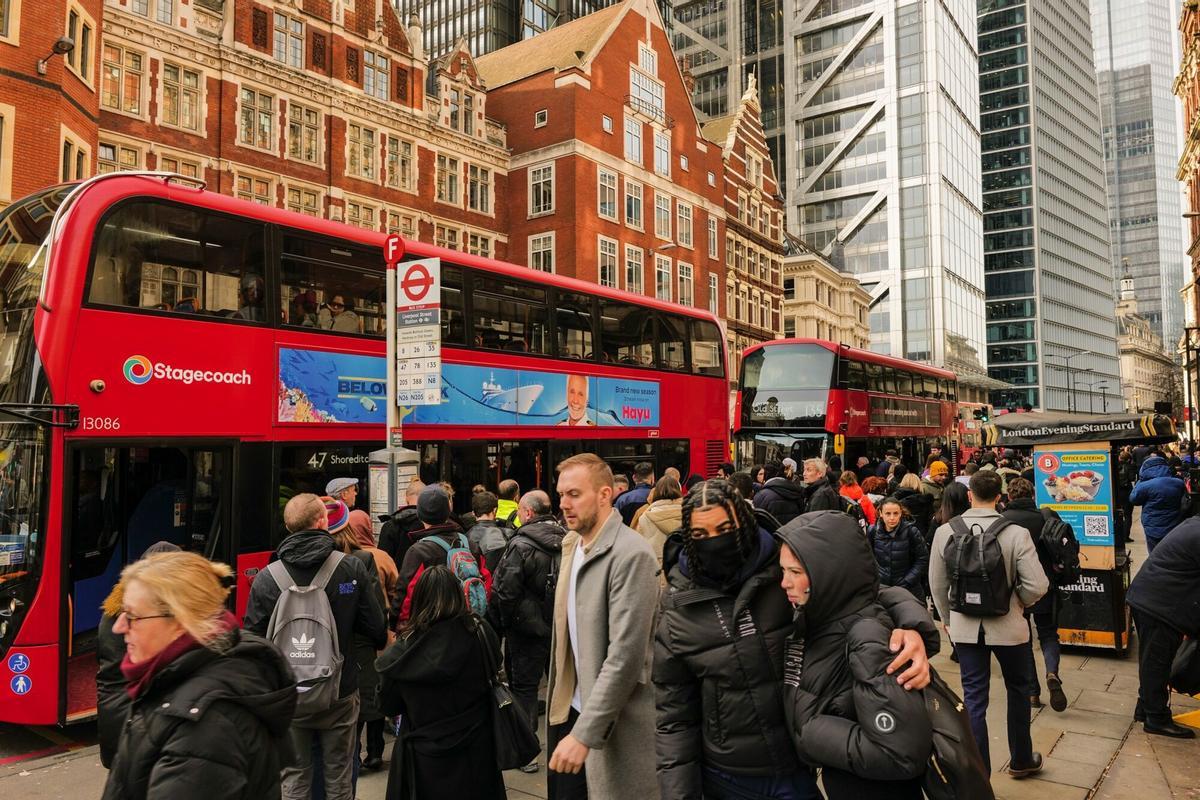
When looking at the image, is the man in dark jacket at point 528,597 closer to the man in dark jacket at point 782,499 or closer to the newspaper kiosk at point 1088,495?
the man in dark jacket at point 782,499

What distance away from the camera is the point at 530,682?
6.03 metres

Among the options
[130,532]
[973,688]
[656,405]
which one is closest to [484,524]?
[973,688]

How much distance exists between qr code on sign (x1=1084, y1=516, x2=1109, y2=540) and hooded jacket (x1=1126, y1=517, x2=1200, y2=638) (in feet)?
8.26

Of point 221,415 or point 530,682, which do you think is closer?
point 530,682

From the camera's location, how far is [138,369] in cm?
737

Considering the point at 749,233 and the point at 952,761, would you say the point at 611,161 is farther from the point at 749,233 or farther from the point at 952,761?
the point at 952,761

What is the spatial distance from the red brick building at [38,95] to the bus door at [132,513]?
407 inches

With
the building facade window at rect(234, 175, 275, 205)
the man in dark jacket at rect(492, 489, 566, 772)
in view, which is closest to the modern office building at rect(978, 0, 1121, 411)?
the building facade window at rect(234, 175, 275, 205)

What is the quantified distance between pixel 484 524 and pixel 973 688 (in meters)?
Result: 3.73

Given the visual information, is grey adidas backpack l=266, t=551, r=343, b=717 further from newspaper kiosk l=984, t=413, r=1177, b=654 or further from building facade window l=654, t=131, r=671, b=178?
building facade window l=654, t=131, r=671, b=178

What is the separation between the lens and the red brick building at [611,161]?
34281 mm

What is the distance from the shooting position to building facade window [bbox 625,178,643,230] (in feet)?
122

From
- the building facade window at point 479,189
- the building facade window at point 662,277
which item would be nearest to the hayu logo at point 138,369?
the building facade window at point 479,189

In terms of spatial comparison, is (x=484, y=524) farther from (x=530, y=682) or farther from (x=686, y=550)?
(x=686, y=550)
